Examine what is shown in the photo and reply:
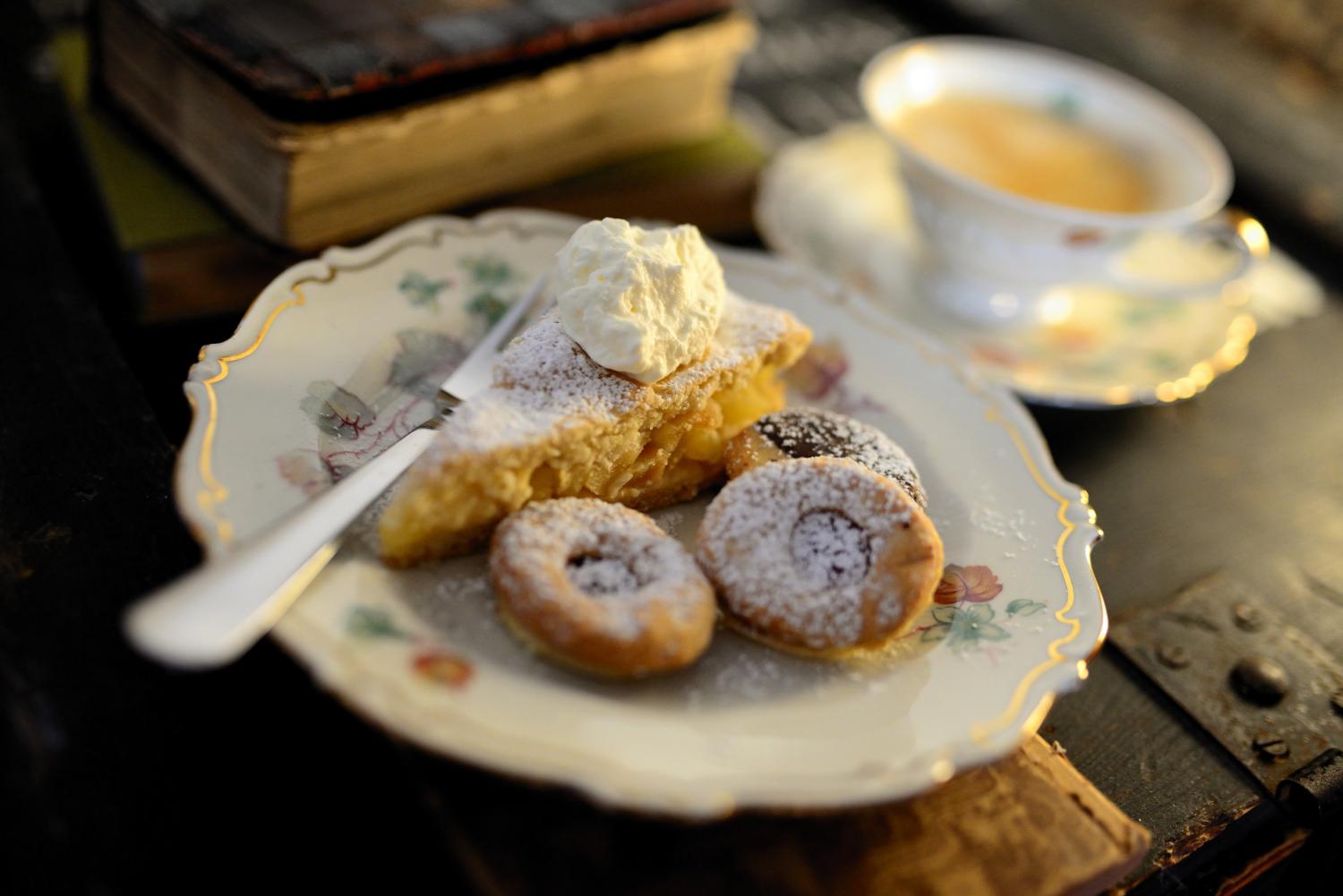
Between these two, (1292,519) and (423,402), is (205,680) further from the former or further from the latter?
(1292,519)

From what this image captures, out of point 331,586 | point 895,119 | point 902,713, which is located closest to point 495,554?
point 331,586

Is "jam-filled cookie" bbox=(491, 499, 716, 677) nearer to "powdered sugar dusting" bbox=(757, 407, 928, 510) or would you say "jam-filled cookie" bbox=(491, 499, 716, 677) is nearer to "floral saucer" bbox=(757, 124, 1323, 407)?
"powdered sugar dusting" bbox=(757, 407, 928, 510)

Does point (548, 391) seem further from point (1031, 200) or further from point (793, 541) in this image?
point (1031, 200)

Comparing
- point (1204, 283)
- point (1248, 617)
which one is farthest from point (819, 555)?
point (1204, 283)

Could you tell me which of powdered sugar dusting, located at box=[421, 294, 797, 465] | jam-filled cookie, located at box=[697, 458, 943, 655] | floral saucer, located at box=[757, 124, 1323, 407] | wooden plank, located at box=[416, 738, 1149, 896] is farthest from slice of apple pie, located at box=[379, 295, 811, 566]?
floral saucer, located at box=[757, 124, 1323, 407]

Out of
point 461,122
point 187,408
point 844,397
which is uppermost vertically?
point 461,122

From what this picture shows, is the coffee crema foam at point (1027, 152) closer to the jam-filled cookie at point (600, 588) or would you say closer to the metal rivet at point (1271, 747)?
the metal rivet at point (1271, 747)
